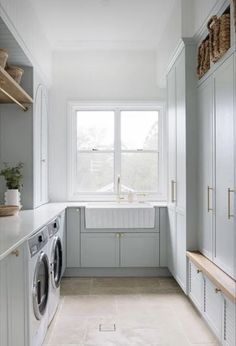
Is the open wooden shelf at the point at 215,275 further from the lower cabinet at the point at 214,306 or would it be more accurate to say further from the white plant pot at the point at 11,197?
the white plant pot at the point at 11,197

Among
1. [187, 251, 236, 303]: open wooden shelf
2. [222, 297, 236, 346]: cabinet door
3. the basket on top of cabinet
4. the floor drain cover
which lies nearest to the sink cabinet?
[187, 251, 236, 303]: open wooden shelf

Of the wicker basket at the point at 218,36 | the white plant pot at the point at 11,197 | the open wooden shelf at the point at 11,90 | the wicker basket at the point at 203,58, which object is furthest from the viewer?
the white plant pot at the point at 11,197

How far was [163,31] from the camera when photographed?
4.14 meters

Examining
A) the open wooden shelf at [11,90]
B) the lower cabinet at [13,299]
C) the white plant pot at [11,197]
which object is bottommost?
the lower cabinet at [13,299]

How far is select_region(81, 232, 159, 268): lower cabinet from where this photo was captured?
4.24 m

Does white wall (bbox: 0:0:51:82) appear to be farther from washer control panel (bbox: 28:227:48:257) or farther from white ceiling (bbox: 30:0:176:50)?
washer control panel (bbox: 28:227:48:257)

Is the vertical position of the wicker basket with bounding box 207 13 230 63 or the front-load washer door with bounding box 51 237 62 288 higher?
the wicker basket with bounding box 207 13 230 63

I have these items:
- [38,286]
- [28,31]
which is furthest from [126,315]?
[28,31]

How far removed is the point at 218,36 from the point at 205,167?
1.05m

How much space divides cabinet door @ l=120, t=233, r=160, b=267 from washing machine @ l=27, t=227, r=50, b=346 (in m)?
1.55

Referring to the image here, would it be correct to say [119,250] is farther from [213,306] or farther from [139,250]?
[213,306]

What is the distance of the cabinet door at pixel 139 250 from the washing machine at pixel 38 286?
155 centimetres

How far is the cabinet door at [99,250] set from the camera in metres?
4.23

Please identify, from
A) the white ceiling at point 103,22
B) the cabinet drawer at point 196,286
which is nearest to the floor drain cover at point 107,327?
the cabinet drawer at point 196,286
